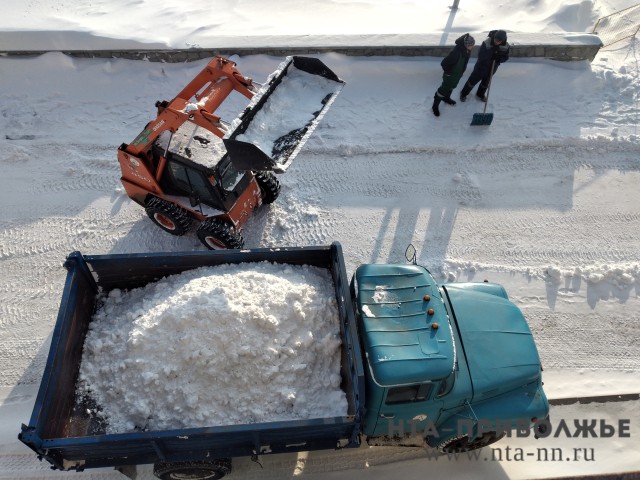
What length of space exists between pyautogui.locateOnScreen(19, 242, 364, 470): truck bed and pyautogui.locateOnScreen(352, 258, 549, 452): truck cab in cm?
23

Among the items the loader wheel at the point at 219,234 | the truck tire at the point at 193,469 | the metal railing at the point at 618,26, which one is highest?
the metal railing at the point at 618,26

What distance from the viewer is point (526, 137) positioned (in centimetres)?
848

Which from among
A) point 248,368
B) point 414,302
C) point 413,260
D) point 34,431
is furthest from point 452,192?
point 34,431

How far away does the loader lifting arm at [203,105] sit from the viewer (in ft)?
19.6

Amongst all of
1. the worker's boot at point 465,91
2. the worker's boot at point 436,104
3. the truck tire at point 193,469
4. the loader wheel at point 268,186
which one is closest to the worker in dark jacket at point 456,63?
the worker's boot at point 436,104

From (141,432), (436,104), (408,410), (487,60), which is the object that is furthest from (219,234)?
(487,60)

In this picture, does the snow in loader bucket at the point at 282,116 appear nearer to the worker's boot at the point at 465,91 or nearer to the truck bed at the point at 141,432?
the truck bed at the point at 141,432

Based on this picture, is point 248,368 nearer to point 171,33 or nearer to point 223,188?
point 223,188

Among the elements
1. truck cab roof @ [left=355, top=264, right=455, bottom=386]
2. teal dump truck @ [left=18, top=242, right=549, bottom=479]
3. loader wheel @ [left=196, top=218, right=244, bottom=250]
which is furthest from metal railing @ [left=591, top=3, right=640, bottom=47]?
loader wheel @ [left=196, top=218, right=244, bottom=250]

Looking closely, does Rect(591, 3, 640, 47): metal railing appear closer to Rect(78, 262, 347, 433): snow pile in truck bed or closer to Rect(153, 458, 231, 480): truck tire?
Rect(78, 262, 347, 433): snow pile in truck bed

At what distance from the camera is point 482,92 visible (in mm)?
8992

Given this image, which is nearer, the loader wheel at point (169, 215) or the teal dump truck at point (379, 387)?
the teal dump truck at point (379, 387)

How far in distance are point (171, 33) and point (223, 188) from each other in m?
5.04

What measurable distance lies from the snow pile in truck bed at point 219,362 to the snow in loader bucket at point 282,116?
5.01 feet
